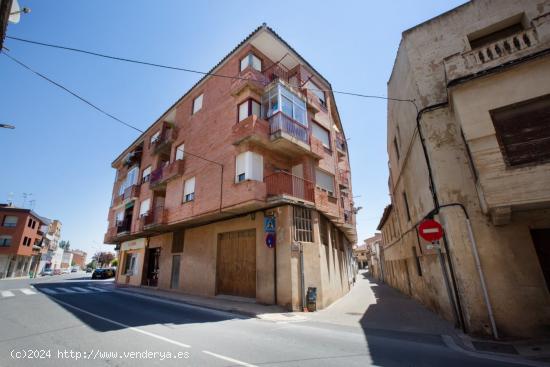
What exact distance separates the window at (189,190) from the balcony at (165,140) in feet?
14.4

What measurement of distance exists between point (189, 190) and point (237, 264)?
586 centimetres

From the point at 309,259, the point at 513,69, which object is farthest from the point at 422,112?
the point at 309,259

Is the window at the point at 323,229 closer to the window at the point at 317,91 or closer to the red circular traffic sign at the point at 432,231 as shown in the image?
the red circular traffic sign at the point at 432,231

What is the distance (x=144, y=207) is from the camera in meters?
20.2

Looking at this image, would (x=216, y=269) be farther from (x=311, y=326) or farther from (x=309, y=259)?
(x=311, y=326)

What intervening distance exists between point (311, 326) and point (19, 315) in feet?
31.1

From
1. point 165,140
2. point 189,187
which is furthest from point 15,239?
point 189,187

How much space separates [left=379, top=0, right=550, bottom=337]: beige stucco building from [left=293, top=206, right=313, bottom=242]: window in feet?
17.3

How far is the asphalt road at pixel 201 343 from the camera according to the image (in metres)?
4.36

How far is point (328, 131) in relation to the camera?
1714 centimetres

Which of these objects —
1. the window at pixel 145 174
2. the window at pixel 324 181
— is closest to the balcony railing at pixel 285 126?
the window at pixel 324 181

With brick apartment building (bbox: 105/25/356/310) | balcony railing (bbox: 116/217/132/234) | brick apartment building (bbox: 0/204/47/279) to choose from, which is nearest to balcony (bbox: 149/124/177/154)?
brick apartment building (bbox: 105/25/356/310)

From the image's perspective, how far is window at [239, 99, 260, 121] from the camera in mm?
13219

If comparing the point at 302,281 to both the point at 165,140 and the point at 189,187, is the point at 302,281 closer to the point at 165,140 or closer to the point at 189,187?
the point at 189,187
